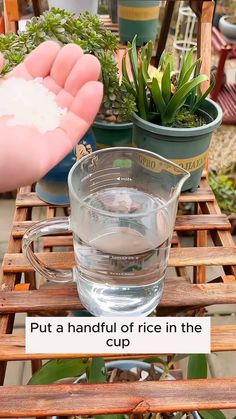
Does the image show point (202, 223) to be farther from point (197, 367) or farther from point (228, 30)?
point (228, 30)

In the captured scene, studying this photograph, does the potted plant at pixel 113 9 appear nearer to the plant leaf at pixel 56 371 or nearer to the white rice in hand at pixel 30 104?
the white rice in hand at pixel 30 104

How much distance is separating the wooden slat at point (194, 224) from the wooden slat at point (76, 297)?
13cm

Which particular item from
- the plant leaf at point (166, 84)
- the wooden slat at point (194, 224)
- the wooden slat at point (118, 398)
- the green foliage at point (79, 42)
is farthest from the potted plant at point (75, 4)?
the wooden slat at point (118, 398)

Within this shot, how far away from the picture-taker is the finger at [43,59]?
1.89 ft

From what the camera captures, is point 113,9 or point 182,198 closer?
point 182,198

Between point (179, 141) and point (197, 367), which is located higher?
point (179, 141)

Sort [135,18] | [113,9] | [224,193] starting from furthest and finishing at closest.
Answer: [224,193], [113,9], [135,18]

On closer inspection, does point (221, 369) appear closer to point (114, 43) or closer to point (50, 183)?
point (50, 183)

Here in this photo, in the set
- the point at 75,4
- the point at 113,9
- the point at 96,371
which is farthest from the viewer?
the point at 113,9

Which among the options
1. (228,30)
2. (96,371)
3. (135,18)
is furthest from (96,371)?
(228,30)

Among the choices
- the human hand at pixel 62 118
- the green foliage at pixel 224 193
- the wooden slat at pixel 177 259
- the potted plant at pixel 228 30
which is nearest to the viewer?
the human hand at pixel 62 118

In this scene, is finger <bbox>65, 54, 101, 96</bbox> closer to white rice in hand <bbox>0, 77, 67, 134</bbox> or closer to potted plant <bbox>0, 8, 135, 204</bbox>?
white rice in hand <bbox>0, 77, 67, 134</bbox>

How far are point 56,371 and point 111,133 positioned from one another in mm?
382

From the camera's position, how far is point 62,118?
21.2 inches
